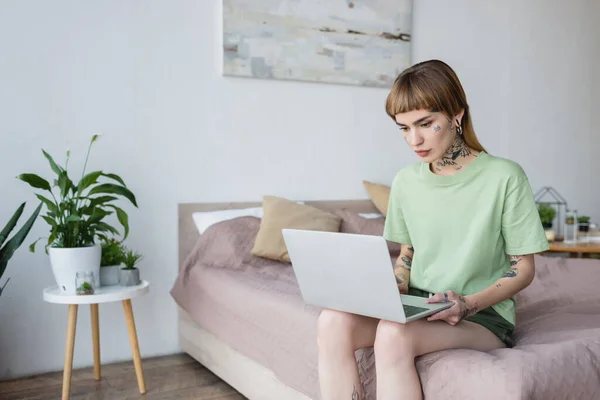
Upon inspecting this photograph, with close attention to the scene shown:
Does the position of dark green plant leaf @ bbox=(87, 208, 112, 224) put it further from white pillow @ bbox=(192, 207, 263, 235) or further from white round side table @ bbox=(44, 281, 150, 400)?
white pillow @ bbox=(192, 207, 263, 235)

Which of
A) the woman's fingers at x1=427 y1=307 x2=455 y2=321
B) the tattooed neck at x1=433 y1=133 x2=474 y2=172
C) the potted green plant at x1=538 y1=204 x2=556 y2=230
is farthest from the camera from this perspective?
the potted green plant at x1=538 y1=204 x2=556 y2=230

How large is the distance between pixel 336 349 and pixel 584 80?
11.9 feet

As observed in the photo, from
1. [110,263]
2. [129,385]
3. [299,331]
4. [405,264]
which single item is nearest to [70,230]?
[110,263]

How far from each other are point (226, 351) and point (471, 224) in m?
1.23

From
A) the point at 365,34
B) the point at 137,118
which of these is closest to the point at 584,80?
the point at 365,34

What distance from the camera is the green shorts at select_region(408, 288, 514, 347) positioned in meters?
1.60

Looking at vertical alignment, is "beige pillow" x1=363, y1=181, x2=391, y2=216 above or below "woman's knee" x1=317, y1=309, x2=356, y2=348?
above

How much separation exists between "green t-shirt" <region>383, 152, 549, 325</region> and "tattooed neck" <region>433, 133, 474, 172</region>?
21 millimetres

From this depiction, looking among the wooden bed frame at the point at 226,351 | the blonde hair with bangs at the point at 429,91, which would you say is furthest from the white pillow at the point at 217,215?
the blonde hair with bangs at the point at 429,91

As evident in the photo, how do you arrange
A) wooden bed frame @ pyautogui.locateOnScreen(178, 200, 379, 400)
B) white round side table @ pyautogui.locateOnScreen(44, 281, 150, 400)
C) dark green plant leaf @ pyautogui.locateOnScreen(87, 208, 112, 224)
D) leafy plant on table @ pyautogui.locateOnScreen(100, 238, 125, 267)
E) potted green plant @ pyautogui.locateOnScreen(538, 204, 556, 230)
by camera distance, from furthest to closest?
potted green plant @ pyautogui.locateOnScreen(538, 204, 556, 230) → leafy plant on table @ pyautogui.locateOnScreen(100, 238, 125, 267) → dark green plant leaf @ pyautogui.locateOnScreen(87, 208, 112, 224) → white round side table @ pyautogui.locateOnScreen(44, 281, 150, 400) → wooden bed frame @ pyautogui.locateOnScreen(178, 200, 379, 400)

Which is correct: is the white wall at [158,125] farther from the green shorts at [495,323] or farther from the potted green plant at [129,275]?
the green shorts at [495,323]

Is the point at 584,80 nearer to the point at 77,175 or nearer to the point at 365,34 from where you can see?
the point at 365,34

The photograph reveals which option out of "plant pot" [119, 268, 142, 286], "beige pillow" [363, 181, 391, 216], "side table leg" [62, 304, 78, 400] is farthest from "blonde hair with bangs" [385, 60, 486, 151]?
"beige pillow" [363, 181, 391, 216]

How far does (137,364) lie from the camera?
102 inches
